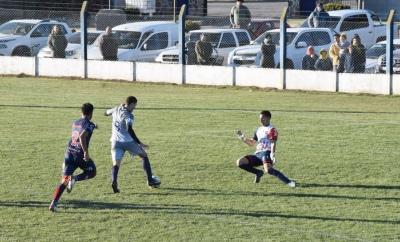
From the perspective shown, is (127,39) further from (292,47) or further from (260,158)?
(260,158)

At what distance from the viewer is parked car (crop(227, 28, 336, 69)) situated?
89.8 ft

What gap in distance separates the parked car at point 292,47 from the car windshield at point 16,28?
28.5ft

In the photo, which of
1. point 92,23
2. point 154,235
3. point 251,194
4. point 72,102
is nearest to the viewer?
point 154,235

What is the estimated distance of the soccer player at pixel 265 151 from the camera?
1305 centimetres

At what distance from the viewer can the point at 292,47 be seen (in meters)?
27.6

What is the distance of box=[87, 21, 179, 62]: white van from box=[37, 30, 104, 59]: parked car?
0.64 meters

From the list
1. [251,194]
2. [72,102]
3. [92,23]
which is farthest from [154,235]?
[92,23]

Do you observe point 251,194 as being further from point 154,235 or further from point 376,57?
point 376,57

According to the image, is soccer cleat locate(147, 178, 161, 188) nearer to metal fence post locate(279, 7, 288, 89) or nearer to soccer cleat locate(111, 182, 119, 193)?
soccer cleat locate(111, 182, 119, 193)

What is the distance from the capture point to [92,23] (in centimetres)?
Answer: 4631

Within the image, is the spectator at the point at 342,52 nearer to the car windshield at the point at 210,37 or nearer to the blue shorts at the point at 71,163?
the car windshield at the point at 210,37

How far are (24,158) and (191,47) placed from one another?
13.4 metres

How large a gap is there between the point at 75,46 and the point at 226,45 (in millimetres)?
5369

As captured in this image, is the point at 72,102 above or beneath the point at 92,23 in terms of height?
beneath
